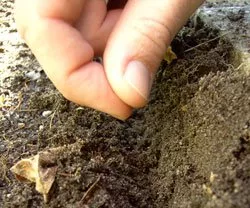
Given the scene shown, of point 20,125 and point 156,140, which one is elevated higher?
point 156,140

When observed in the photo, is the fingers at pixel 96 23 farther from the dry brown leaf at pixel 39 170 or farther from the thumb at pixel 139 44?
the dry brown leaf at pixel 39 170

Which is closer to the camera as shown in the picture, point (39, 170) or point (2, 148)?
point (39, 170)

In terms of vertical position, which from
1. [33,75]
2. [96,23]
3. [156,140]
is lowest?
[33,75]

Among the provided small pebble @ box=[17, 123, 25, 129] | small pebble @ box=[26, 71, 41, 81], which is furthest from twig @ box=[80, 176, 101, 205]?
small pebble @ box=[26, 71, 41, 81]

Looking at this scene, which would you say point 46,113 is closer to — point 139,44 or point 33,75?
point 33,75

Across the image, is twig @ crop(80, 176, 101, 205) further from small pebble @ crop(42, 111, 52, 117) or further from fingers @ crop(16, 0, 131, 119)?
small pebble @ crop(42, 111, 52, 117)

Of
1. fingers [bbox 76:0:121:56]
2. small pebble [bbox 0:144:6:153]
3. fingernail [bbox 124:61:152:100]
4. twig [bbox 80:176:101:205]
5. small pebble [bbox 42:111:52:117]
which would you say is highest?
fingernail [bbox 124:61:152:100]

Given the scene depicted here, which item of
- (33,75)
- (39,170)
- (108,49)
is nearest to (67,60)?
(108,49)
